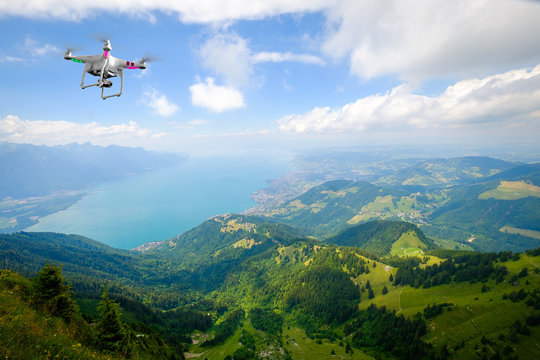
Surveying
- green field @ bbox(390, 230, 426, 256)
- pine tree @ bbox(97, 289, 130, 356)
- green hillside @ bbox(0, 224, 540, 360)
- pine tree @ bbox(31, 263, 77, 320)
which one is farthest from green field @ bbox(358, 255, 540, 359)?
green field @ bbox(390, 230, 426, 256)

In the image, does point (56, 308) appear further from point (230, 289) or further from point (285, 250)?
point (285, 250)

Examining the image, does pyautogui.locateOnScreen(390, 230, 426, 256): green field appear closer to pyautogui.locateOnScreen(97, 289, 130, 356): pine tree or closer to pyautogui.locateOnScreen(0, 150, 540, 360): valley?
pyautogui.locateOnScreen(0, 150, 540, 360): valley

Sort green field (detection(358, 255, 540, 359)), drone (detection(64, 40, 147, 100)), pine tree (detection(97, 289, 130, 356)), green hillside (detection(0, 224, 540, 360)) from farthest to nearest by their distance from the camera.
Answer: green hillside (detection(0, 224, 540, 360)) → green field (detection(358, 255, 540, 359)) → pine tree (detection(97, 289, 130, 356)) → drone (detection(64, 40, 147, 100))

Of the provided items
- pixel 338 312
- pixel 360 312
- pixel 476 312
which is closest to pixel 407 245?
pixel 360 312

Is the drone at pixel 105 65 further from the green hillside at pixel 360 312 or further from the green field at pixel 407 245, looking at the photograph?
the green field at pixel 407 245

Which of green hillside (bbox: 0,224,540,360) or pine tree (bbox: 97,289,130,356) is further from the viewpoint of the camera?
green hillside (bbox: 0,224,540,360)

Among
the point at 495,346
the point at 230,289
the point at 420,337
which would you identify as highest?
the point at 495,346

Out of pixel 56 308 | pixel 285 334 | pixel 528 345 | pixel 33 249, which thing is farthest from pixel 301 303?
pixel 33 249
